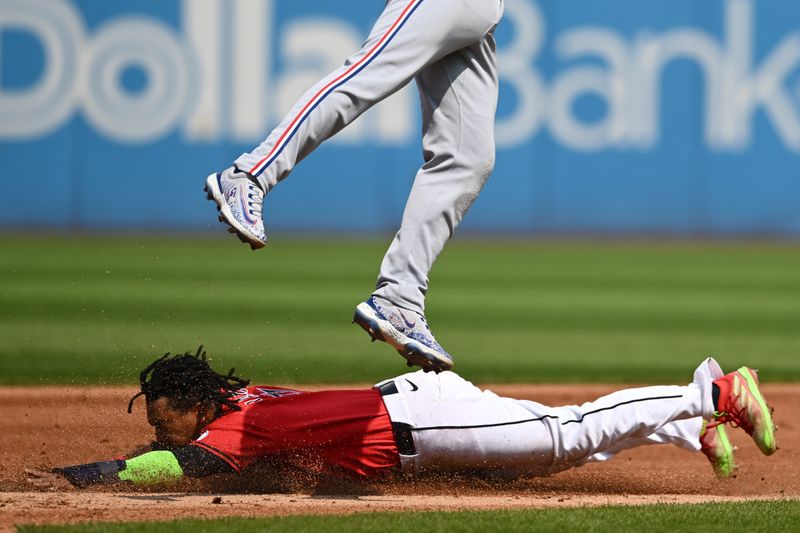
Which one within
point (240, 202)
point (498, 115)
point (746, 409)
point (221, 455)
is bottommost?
point (221, 455)

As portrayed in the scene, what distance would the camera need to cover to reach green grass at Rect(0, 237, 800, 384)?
721cm

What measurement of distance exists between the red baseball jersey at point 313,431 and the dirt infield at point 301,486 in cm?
12

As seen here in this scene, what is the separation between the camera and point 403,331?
145 inches

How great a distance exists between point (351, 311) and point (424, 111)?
5635mm

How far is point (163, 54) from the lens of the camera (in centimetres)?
1574

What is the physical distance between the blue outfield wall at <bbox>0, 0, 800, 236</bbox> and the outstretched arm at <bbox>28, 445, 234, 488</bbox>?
12.2m

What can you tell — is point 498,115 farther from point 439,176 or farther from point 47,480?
point 47,480

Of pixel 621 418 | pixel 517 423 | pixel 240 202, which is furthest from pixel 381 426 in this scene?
pixel 240 202

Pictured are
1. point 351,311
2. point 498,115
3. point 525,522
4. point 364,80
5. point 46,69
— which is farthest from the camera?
point 498,115

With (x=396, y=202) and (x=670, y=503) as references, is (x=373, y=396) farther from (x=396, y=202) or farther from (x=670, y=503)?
(x=396, y=202)

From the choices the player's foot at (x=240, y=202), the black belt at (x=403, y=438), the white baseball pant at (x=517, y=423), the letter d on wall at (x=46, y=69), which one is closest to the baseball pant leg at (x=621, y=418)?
the white baseball pant at (x=517, y=423)

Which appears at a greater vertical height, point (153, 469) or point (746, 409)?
point (746, 409)

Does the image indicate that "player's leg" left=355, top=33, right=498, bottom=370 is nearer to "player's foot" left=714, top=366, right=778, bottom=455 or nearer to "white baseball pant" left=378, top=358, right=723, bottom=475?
"white baseball pant" left=378, top=358, right=723, bottom=475

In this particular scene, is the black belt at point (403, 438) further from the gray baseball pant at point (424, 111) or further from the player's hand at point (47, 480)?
the player's hand at point (47, 480)
